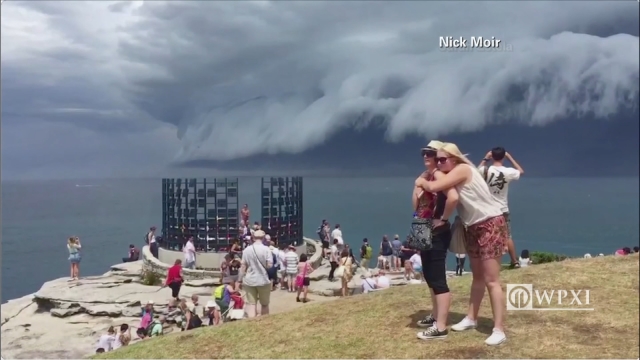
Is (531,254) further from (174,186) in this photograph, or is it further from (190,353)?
(174,186)

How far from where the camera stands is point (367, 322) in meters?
5.39

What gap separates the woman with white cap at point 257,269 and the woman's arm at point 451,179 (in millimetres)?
Result: 3627

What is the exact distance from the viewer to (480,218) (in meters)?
4.39

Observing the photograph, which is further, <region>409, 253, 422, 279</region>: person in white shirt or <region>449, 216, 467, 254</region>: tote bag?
<region>409, 253, 422, 279</region>: person in white shirt

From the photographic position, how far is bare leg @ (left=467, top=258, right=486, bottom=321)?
457 cm

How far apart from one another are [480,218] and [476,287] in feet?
2.38

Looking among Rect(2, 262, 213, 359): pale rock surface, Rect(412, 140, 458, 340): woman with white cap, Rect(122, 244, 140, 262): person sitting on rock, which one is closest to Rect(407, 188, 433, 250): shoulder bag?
Rect(412, 140, 458, 340): woman with white cap

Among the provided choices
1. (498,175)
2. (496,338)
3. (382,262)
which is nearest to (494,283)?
(496,338)

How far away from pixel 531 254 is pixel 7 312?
1402 centimetres

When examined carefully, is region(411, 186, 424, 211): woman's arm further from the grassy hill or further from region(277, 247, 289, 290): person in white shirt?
region(277, 247, 289, 290): person in white shirt

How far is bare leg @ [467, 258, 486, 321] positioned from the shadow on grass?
118 millimetres

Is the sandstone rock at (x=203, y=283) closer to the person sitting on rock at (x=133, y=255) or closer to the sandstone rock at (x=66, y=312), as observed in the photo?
the sandstone rock at (x=66, y=312)

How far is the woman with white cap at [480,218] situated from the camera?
4.36 m

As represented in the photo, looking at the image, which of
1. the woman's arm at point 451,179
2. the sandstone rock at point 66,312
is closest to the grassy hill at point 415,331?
the woman's arm at point 451,179
